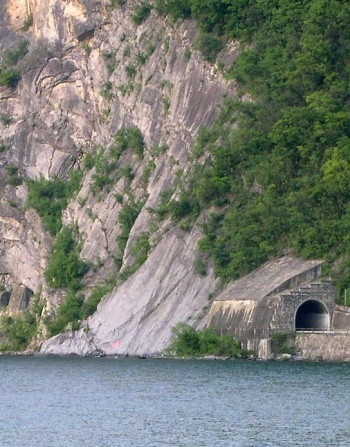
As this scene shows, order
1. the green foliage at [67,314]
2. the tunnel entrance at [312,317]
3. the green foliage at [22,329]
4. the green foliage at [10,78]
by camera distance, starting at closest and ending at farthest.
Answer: the tunnel entrance at [312,317], the green foliage at [67,314], the green foliage at [22,329], the green foliage at [10,78]

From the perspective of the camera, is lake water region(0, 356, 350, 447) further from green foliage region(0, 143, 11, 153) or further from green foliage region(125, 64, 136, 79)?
green foliage region(0, 143, 11, 153)

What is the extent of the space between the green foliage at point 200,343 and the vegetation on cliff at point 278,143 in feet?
16.6

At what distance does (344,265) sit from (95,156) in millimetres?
37863

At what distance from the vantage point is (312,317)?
110 m

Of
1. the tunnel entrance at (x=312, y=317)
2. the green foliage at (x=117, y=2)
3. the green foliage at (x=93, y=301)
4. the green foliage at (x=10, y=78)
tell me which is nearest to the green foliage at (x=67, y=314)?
the green foliage at (x=93, y=301)

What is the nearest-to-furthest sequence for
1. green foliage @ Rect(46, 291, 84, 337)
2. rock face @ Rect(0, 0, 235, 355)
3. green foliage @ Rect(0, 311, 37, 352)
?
rock face @ Rect(0, 0, 235, 355) < green foliage @ Rect(46, 291, 84, 337) < green foliage @ Rect(0, 311, 37, 352)

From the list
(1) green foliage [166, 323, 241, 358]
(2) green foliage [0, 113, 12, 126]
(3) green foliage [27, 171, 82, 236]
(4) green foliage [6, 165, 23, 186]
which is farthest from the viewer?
(2) green foliage [0, 113, 12, 126]

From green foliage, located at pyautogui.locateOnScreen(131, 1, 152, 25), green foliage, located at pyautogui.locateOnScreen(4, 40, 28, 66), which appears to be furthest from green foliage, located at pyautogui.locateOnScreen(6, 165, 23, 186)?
green foliage, located at pyautogui.locateOnScreen(131, 1, 152, 25)

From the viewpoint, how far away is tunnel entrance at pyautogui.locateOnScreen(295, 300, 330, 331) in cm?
10794

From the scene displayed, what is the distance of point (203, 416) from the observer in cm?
7331

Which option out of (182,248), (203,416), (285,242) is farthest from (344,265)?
(203,416)

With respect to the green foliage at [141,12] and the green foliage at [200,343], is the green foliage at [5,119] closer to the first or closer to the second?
the green foliage at [141,12]

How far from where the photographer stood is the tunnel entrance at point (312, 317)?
108 meters

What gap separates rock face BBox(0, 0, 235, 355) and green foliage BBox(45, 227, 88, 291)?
99 cm
